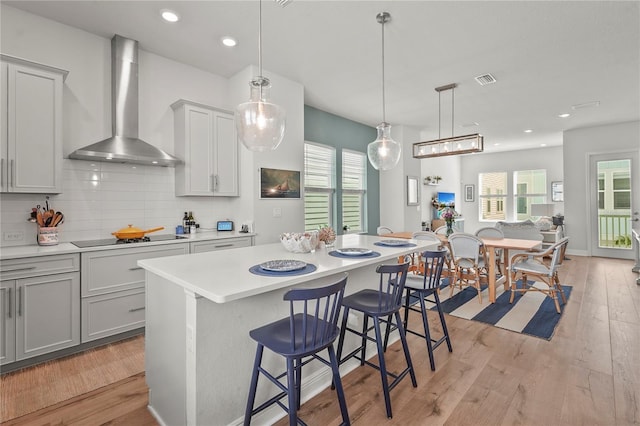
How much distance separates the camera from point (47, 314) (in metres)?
2.49

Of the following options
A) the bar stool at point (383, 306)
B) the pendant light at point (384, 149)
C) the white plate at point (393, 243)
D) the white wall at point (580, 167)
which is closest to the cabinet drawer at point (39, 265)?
the bar stool at point (383, 306)

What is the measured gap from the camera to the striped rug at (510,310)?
126 inches

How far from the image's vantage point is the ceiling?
2.76 m

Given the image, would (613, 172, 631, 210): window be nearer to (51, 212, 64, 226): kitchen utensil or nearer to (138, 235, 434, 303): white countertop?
(138, 235, 434, 303): white countertop

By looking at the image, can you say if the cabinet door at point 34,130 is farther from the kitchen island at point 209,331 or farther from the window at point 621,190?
the window at point 621,190

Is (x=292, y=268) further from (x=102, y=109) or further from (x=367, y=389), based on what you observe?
(x=102, y=109)

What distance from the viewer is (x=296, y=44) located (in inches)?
132

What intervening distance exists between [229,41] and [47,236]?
2.51 m

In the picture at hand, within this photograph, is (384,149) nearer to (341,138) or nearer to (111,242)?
(341,138)

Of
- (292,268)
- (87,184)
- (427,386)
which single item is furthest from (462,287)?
(87,184)

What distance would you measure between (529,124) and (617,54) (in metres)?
3.26

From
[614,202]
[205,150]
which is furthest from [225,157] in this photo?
[614,202]

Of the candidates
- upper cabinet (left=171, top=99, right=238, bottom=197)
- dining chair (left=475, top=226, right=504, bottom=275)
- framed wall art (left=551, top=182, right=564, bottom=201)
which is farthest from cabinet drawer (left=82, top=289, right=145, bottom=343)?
framed wall art (left=551, top=182, right=564, bottom=201)

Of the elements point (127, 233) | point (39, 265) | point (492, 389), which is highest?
point (127, 233)
